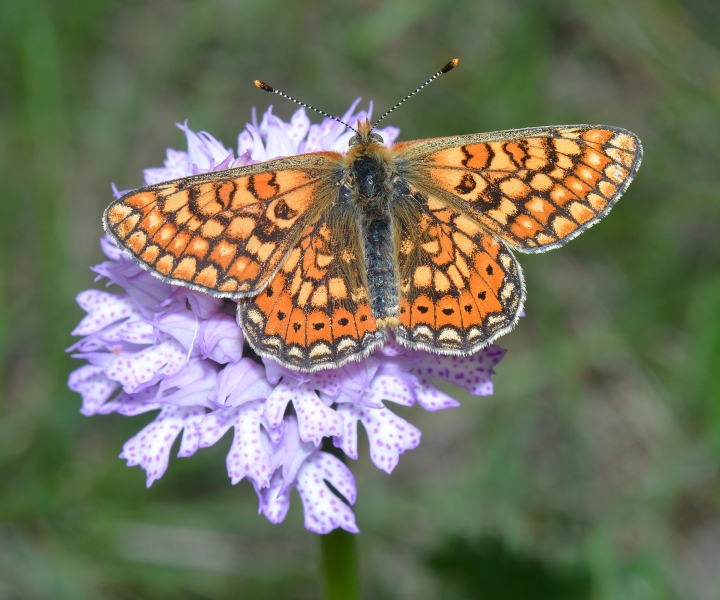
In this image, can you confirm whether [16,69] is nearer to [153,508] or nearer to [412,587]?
[153,508]

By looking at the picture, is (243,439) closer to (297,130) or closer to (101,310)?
(101,310)

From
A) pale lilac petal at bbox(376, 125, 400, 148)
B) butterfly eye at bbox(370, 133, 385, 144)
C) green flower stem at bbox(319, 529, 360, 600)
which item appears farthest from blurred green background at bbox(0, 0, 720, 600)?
butterfly eye at bbox(370, 133, 385, 144)

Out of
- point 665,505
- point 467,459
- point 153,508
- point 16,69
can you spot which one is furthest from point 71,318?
point 665,505

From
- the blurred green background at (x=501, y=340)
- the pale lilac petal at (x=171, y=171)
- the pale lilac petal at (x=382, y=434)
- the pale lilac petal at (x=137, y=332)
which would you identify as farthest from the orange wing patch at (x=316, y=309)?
the blurred green background at (x=501, y=340)

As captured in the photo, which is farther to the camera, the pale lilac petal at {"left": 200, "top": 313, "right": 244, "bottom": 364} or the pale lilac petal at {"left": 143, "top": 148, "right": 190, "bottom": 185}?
the pale lilac petal at {"left": 143, "top": 148, "right": 190, "bottom": 185}

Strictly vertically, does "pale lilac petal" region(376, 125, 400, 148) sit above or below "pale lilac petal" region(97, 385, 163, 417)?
above

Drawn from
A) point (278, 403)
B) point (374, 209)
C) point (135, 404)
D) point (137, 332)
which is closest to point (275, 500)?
point (278, 403)

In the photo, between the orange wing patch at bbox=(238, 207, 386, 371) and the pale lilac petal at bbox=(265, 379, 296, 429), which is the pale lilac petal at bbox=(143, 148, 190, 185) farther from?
the pale lilac petal at bbox=(265, 379, 296, 429)

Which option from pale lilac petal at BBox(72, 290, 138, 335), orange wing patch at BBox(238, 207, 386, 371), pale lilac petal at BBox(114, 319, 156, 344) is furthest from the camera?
pale lilac petal at BBox(72, 290, 138, 335)
